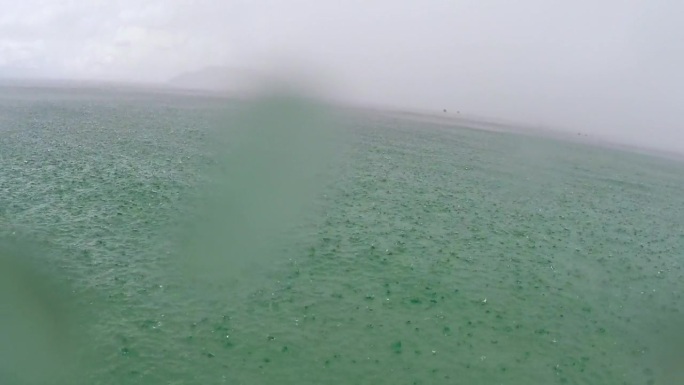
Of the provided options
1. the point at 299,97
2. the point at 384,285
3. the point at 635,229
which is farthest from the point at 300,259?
the point at 299,97

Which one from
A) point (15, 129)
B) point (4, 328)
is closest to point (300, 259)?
point (4, 328)

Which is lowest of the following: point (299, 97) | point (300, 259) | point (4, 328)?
point (4, 328)

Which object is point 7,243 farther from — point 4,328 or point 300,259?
point 300,259

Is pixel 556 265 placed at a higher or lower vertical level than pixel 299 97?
lower

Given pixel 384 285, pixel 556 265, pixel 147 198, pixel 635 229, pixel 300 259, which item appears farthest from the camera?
pixel 635 229

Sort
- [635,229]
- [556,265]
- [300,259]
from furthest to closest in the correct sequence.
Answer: [635,229]
[556,265]
[300,259]

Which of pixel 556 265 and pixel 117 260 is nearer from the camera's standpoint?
pixel 117 260

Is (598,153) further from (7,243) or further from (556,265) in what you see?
(7,243)
